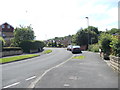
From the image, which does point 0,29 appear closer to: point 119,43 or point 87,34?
point 87,34

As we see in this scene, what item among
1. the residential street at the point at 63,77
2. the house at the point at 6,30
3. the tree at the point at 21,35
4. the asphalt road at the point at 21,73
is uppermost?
the house at the point at 6,30

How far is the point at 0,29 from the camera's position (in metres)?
53.4

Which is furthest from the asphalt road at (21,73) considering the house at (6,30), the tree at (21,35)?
the house at (6,30)

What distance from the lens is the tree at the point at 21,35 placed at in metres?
37.8

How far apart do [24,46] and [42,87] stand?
98.0ft

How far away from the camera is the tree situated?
37812mm

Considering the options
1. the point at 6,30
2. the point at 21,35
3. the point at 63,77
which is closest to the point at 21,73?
the point at 63,77

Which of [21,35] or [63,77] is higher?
[21,35]

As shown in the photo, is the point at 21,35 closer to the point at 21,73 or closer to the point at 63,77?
the point at 21,73

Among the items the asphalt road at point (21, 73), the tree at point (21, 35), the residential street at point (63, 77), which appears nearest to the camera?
the residential street at point (63, 77)

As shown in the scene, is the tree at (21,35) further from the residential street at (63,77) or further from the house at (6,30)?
the residential street at (63,77)

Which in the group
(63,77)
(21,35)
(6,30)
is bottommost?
(63,77)

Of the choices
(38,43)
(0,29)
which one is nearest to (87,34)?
(38,43)

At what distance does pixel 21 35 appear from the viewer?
38.5 meters
